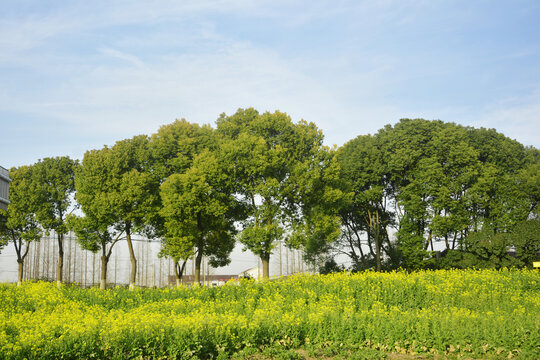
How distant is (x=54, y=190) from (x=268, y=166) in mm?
21961

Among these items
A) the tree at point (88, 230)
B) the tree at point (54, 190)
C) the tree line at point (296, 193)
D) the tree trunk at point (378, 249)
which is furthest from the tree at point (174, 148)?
the tree trunk at point (378, 249)

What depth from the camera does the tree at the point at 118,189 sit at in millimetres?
32625

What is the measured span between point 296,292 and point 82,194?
21.6 meters

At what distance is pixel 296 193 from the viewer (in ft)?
104

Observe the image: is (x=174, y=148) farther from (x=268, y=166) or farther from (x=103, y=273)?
(x=103, y=273)

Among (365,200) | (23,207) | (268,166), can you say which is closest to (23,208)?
(23,207)

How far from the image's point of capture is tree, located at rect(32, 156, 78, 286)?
40031mm

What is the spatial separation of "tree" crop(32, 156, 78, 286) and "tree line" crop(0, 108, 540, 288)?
0.11 m

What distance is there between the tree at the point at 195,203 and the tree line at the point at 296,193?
10 centimetres

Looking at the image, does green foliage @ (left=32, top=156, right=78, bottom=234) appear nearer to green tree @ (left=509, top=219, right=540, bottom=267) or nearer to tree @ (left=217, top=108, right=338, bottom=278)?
tree @ (left=217, top=108, right=338, bottom=278)

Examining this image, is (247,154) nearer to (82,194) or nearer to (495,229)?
(82,194)

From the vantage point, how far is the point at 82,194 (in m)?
33.4

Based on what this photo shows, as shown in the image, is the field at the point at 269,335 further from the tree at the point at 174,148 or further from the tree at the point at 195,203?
the tree at the point at 174,148

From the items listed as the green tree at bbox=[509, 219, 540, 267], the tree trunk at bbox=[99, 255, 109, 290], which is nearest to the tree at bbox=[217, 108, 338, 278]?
the tree trunk at bbox=[99, 255, 109, 290]
